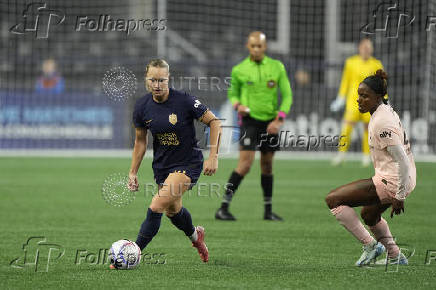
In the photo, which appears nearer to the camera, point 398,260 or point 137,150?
point 398,260

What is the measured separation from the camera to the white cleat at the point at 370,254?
7.31m

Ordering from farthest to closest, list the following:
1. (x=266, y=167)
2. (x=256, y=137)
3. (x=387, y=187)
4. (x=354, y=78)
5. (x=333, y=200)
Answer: (x=354, y=78)
(x=266, y=167)
(x=256, y=137)
(x=333, y=200)
(x=387, y=187)

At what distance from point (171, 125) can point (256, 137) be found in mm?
3461

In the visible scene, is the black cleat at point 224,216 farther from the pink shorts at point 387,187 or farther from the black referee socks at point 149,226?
the pink shorts at point 387,187

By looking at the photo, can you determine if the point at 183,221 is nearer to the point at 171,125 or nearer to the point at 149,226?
the point at 149,226

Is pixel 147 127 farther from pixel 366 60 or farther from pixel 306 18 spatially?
pixel 306 18

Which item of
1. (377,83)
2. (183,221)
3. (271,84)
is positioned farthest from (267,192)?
(377,83)

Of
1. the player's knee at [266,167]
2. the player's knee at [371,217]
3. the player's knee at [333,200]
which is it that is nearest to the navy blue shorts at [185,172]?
the player's knee at [333,200]

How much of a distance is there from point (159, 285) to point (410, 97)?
1570 centimetres

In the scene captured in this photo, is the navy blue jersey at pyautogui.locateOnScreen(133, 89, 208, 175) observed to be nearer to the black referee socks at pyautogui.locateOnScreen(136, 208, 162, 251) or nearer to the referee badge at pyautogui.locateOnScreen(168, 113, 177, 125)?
the referee badge at pyautogui.locateOnScreen(168, 113, 177, 125)

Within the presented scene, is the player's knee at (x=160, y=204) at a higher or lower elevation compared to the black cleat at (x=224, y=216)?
higher

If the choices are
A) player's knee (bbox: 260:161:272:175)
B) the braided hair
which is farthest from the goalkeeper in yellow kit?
the braided hair

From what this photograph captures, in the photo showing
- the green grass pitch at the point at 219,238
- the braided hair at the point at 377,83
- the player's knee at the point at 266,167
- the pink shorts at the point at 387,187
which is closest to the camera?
the green grass pitch at the point at 219,238

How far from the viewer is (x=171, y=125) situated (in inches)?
294
